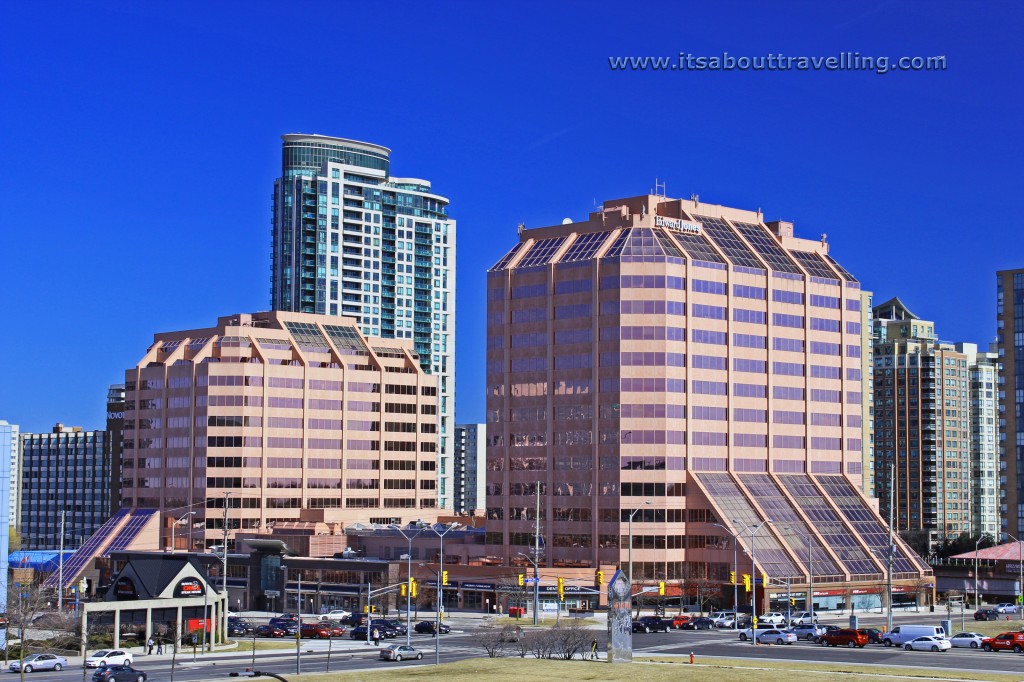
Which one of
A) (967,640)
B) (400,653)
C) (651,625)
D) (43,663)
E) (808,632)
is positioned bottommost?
(651,625)

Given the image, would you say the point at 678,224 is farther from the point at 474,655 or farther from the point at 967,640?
the point at 474,655

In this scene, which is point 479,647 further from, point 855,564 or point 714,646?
point 855,564

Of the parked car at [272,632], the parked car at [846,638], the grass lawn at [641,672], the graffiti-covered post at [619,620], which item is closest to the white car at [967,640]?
the parked car at [846,638]

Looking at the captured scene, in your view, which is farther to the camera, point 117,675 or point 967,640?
point 967,640

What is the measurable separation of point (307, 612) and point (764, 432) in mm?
57396

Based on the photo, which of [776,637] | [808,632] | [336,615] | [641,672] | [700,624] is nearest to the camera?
[641,672]

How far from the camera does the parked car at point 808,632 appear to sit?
117 meters

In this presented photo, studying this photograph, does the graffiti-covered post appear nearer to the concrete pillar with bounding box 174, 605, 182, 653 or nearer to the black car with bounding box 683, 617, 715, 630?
the concrete pillar with bounding box 174, 605, 182, 653

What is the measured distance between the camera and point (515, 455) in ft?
568

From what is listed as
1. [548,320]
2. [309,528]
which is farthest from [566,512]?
[309,528]

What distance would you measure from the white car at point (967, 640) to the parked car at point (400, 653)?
40684mm

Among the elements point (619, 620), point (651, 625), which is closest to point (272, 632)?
point (651, 625)

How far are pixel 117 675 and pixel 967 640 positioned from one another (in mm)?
63313

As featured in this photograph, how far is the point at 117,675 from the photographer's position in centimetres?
8981
